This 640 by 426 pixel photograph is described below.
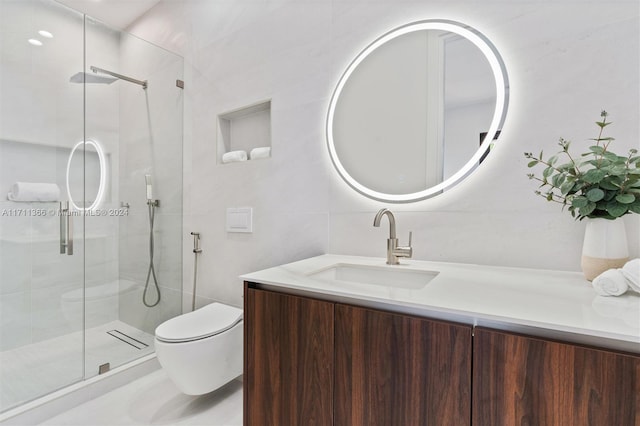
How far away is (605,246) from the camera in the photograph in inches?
31.7

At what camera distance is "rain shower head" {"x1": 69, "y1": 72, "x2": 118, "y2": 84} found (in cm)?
169

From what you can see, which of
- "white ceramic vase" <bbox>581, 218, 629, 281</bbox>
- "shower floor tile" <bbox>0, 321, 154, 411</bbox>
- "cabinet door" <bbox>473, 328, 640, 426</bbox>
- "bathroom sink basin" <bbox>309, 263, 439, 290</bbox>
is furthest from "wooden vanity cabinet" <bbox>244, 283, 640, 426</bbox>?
"shower floor tile" <bbox>0, 321, 154, 411</bbox>

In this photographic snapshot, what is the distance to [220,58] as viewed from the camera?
191 centimetres

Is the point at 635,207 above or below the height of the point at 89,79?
below

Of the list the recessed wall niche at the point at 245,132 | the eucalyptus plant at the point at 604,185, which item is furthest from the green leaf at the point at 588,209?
the recessed wall niche at the point at 245,132

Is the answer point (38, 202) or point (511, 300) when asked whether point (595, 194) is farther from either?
point (38, 202)

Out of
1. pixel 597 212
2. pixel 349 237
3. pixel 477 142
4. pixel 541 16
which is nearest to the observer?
pixel 597 212

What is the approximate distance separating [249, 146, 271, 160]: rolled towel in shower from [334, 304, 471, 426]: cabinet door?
113cm

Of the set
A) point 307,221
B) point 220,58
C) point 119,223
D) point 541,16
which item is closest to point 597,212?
point 541,16

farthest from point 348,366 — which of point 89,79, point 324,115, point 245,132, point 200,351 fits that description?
point 89,79

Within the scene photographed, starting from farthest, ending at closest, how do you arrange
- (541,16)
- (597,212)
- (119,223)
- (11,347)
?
(119,223) → (11,347) → (541,16) → (597,212)

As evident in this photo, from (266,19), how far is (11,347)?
2263mm

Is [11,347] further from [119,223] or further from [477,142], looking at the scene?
[477,142]

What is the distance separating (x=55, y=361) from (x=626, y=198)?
2.54 meters
